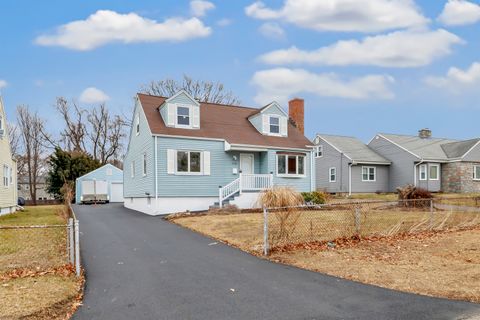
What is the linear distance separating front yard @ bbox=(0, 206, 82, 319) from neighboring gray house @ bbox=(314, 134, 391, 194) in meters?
27.5

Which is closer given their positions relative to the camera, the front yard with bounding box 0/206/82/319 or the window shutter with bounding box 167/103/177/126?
the front yard with bounding box 0/206/82/319

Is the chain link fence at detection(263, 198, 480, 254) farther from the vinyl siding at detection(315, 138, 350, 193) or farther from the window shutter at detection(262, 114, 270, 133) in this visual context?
the vinyl siding at detection(315, 138, 350, 193)

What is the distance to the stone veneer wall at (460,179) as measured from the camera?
33.8m

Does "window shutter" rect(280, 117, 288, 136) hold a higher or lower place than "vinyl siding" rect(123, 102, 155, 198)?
higher

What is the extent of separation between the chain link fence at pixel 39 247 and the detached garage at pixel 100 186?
2013 cm

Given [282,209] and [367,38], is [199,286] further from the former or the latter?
[367,38]

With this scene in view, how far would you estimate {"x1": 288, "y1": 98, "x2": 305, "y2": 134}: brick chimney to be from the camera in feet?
98.6

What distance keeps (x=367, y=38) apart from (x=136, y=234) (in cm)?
1342

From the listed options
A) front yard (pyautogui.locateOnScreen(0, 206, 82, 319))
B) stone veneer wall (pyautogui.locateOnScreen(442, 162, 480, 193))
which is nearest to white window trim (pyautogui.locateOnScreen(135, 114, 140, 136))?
front yard (pyautogui.locateOnScreen(0, 206, 82, 319))

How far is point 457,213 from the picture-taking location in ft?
49.1

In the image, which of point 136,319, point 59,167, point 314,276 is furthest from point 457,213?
point 59,167

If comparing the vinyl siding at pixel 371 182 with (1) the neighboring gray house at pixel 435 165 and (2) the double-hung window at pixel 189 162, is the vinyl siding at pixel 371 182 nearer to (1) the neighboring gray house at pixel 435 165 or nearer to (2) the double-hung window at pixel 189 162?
(1) the neighboring gray house at pixel 435 165

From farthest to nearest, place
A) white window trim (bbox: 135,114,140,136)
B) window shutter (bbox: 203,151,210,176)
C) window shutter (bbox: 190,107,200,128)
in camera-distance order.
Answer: white window trim (bbox: 135,114,140,136) < window shutter (bbox: 190,107,200,128) < window shutter (bbox: 203,151,210,176)

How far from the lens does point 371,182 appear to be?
35812 millimetres
